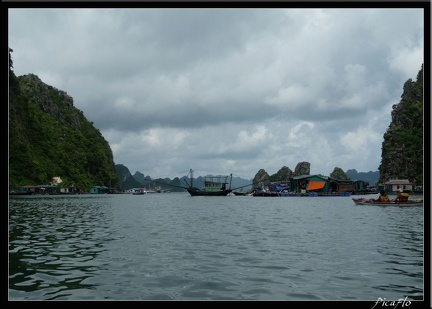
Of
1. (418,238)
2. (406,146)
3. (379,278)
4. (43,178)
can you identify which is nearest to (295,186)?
(406,146)

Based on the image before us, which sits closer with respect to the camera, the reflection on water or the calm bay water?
the calm bay water

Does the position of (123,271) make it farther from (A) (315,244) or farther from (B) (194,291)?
(A) (315,244)

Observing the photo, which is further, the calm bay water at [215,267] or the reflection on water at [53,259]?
the reflection on water at [53,259]

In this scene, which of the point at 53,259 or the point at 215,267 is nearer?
the point at 215,267

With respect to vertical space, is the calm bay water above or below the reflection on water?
below

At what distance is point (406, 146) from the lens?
191 meters

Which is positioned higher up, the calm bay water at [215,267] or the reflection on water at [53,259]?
the reflection on water at [53,259]

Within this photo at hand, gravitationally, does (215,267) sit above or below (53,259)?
below

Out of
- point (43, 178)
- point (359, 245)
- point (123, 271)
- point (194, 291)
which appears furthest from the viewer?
point (43, 178)

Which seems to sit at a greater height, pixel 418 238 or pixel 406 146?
pixel 406 146

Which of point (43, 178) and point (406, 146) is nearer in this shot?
point (43, 178)
